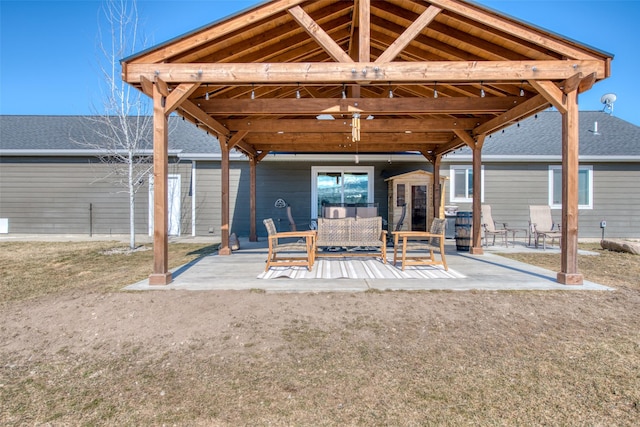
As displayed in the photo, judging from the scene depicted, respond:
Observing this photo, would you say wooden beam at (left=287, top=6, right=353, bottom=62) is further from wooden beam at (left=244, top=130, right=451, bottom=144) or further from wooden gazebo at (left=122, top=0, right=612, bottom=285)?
wooden beam at (left=244, top=130, right=451, bottom=144)

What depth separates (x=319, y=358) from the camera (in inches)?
94.3

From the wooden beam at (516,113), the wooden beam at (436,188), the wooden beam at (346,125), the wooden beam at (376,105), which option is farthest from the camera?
the wooden beam at (436,188)

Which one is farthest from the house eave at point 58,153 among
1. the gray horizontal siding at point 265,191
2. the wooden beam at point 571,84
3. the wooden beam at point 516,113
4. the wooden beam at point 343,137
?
the wooden beam at point 571,84

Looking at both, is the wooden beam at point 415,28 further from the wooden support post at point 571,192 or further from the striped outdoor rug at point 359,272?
the striped outdoor rug at point 359,272

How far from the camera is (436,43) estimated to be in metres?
Answer: 5.06

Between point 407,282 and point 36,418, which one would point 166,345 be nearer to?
point 36,418

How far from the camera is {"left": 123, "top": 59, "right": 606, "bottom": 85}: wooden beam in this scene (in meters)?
4.20

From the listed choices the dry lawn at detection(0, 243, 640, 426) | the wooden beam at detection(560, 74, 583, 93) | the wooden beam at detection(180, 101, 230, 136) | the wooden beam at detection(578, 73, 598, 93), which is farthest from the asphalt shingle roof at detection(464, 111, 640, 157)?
the dry lawn at detection(0, 243, 640, 426)

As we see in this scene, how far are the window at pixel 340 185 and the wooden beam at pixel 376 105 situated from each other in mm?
5098

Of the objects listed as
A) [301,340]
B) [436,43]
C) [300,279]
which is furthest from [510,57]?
[301,340]

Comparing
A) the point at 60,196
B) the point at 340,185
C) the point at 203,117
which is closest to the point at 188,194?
the point at 60,196

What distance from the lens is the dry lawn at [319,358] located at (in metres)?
1.81

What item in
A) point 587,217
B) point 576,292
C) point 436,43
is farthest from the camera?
point 587,217

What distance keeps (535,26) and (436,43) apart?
129 cm
